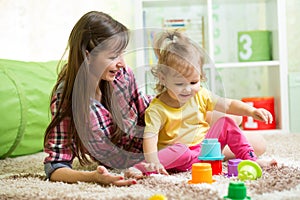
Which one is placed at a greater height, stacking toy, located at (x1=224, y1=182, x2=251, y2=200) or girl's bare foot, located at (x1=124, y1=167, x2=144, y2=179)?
stacking toy, located at (x1=224, y1=182, x2=251, y2=200)

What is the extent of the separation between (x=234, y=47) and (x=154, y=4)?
1.60 ft

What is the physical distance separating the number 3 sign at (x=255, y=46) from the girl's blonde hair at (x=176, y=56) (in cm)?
106

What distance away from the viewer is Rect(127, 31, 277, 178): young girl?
1.27 metres

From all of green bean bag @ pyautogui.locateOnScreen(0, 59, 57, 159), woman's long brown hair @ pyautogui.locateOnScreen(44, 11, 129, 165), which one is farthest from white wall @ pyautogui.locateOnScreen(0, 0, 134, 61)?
woman's long brown hair @ pyautogui.locateOnScreen(44, 11, 129, 165)

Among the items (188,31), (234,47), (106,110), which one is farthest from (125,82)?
(234,47)

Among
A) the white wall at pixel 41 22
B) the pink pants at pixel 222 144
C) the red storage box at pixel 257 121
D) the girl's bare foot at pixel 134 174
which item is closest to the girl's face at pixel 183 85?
the pink pants at pixel 222 144

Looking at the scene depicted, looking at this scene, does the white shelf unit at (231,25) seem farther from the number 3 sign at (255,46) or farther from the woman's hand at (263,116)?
the woman's hand at (263,116)

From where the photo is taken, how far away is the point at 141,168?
1.23 m

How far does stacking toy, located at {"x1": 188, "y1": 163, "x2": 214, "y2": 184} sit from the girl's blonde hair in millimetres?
279

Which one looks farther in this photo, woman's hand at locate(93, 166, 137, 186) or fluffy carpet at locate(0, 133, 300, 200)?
woman's hand at locate(93, 166, 137, 186)

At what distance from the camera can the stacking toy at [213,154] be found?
119cm

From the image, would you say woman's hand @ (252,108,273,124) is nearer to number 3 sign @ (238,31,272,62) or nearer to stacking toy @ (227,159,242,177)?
stacking toy @ (227,159,242,177)

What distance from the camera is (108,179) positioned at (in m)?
1.12

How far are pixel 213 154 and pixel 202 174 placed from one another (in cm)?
12
